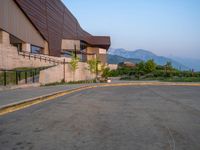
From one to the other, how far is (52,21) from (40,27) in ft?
28.3

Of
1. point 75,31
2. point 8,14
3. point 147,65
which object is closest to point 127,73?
point 147,65

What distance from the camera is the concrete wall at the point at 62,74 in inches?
1175

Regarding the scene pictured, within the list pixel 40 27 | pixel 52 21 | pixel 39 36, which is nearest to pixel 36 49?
pixel 39 36

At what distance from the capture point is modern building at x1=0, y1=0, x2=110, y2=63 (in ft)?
133

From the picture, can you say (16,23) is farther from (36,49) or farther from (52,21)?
(52,21)

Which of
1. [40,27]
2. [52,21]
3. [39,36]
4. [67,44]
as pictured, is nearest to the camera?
[40,27]

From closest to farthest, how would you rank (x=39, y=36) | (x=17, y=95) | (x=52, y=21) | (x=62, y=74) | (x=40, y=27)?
(x=17, y=95), (x=62, y=74), (x=40, y=27), (x=39, y=36), (x=52, y=21)

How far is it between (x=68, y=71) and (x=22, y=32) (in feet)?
38.8

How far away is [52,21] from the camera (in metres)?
61.5

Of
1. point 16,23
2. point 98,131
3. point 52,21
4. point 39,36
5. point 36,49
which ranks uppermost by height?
point 52,21

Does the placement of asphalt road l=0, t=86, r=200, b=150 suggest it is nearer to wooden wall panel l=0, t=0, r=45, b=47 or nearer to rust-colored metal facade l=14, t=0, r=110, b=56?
wooden wall panel l=0, t=0, r=45, b=47

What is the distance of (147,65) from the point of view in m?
67.4

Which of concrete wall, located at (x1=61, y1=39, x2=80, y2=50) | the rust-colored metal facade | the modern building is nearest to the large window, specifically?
the modern building

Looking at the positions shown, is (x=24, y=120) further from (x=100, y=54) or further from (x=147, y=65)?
(x=100, y=54)
